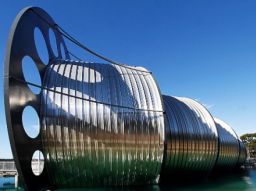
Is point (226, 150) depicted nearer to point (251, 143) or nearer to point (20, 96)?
point (20, 96)

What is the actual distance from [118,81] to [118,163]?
21.0 ft

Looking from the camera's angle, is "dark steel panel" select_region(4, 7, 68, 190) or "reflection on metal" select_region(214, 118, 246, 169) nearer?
"dark steel panel" select_region(4, 7, 68, 190)

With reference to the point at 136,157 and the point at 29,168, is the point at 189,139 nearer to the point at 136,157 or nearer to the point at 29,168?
the point at 136,157

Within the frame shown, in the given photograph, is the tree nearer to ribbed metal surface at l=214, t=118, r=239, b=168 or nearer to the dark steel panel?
ribbed metal surface at l=214, t=118, r=239, b=168

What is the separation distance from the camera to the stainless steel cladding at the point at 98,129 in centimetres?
2506

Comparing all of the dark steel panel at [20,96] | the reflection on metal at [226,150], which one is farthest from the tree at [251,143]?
the dark steel panel at [20,96]

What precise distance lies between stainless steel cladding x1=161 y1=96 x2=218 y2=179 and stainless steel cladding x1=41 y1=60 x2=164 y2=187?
196cm

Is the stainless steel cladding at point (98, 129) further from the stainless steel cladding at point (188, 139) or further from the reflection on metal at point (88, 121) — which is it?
the stainless steel cladding at point (188, 139)

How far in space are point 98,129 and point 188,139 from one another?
10099mm

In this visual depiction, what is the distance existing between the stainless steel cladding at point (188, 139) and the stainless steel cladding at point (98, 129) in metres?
1.96

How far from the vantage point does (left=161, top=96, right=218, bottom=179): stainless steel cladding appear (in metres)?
30.0

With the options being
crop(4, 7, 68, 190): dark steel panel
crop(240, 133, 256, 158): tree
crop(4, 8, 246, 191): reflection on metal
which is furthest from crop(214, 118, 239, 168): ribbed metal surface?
crop(240, 133, 256, 158): tree

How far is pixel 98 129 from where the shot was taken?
25.5 metres

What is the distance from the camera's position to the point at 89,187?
2592cm
